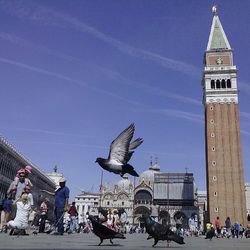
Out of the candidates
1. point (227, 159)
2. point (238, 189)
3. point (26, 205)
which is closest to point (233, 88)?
point (227, 159)

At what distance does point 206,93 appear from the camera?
54.9 m

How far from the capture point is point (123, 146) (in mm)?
8203

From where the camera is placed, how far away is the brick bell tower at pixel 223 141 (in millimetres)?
49156

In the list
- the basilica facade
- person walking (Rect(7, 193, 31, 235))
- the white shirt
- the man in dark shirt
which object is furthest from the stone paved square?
the basilica facade

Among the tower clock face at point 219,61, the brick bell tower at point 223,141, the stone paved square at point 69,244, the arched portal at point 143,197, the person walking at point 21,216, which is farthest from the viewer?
the arched portal at point 143,197

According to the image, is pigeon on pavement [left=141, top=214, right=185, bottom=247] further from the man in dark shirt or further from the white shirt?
the man in dark shirt

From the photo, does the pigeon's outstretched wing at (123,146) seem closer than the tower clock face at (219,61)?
Yes

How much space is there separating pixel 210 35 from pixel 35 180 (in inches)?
1500

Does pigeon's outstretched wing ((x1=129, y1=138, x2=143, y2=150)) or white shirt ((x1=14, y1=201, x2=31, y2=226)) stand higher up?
pigeon's outstretched wing ((x1=129, y1=138, x2=143, y2=150))

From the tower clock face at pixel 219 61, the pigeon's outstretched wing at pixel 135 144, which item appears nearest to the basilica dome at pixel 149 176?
the tower clock face at pixel 219 61

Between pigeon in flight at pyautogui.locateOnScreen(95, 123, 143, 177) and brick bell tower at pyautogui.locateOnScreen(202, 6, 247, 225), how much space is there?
43.9 metres

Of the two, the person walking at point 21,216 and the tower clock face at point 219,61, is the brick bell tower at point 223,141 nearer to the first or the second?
the tower clock face at point 219,61

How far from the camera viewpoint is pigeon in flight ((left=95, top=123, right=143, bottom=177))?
26.9 ft

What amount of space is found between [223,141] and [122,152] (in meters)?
45.9
